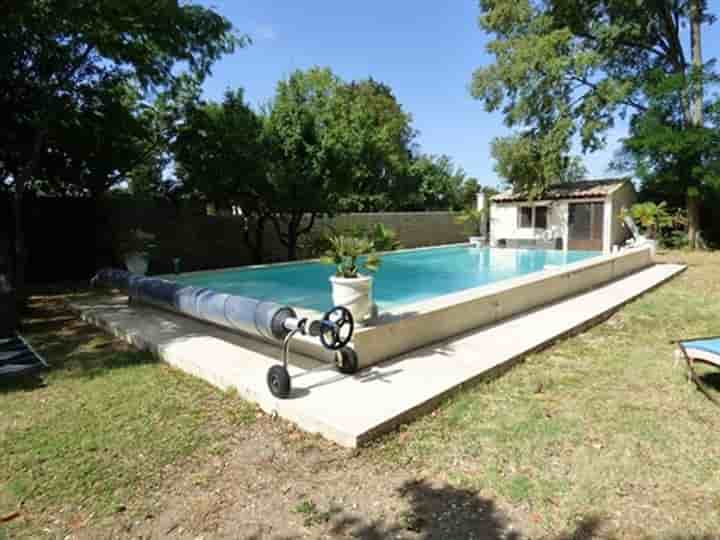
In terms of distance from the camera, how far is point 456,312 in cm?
612

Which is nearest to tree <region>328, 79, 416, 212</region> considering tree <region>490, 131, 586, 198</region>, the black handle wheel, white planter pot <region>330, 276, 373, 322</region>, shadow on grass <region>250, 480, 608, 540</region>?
tree <region>490, 131, 586, 198</region>

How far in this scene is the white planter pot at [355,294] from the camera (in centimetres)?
502

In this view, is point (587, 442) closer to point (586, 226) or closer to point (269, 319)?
point (269, 319)

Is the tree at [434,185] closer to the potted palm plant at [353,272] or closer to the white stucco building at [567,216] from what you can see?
the white stucco building at [567,216]

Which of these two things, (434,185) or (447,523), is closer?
(447,523)

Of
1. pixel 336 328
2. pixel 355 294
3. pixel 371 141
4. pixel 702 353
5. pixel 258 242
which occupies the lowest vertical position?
pixel 702 353

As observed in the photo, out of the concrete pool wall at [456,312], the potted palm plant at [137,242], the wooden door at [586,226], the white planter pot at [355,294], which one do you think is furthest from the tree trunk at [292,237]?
the wooden door at [586,226]

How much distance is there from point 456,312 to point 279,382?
9.87 feet

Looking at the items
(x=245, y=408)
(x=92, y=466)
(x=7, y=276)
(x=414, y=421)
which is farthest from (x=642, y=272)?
(x=7, y=276)

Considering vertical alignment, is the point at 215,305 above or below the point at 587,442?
above

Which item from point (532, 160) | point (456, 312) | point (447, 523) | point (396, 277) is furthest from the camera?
point (532, 160)

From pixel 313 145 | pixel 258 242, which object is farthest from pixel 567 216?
pixel 258 242

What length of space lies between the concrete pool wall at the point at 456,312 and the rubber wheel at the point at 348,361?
159 millimetres

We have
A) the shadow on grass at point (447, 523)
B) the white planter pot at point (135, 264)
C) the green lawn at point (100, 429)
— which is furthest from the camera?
the white planter pot at point (135, 264)
